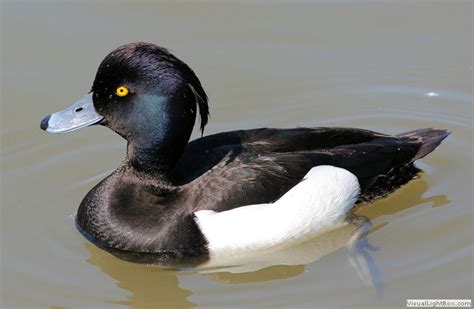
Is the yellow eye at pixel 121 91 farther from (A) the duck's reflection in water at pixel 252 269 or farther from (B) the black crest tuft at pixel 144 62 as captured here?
(A) the duck's reflection in water at pixel 252 269

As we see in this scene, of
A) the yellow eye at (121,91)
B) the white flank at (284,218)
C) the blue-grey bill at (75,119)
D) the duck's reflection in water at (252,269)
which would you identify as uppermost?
the yellow eye at (121,91)

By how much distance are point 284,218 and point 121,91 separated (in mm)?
1540

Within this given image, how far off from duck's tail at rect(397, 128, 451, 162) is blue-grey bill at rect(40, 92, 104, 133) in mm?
2608

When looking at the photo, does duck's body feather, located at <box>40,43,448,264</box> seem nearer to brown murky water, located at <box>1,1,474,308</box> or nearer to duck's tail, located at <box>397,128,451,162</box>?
brown murky water, located at <box>1,1,474,308</box>

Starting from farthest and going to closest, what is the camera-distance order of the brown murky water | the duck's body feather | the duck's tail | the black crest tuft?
1. the duck's tail
2. the brown murky water
3. the duck's body feather
4. the black crest tuft

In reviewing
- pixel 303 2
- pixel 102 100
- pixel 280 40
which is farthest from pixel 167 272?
pixel 303 2

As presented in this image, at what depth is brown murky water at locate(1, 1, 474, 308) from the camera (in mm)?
6984

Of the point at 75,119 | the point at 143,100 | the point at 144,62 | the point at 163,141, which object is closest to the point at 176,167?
the point at 163,141

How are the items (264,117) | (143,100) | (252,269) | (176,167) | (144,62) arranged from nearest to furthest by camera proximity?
(144,62), (143,100), (252,269), (176,167), (264,117)

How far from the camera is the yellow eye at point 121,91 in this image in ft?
22.7

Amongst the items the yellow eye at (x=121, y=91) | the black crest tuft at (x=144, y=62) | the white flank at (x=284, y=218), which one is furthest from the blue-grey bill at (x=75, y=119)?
the white flank at (x=284, y=218)

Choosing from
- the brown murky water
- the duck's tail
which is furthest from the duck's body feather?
the duck's tail

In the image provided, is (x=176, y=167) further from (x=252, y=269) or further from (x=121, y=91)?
(x=252, y=269)

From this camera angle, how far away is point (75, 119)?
7.10 metres
